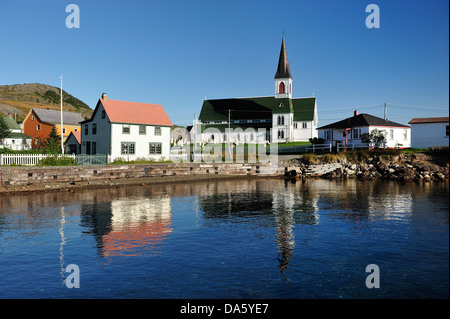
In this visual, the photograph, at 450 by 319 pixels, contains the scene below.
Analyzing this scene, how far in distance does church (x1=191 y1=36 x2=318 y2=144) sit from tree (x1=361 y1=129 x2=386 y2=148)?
27.2m

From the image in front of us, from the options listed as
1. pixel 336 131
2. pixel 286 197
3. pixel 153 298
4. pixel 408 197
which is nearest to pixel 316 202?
pixel 286 197

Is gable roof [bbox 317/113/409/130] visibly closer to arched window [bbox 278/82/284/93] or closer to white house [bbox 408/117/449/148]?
white house [bbox 408/117/449/148]

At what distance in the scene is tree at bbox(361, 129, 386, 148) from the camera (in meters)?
54.8

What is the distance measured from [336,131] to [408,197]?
3433 centimetres

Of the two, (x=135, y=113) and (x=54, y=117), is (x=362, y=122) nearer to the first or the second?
(x=135, y=113)

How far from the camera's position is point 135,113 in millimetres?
52375

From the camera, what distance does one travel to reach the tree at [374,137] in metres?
54.8

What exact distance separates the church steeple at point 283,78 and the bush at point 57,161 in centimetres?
6220

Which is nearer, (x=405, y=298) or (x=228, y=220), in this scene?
(x=405, y=298)

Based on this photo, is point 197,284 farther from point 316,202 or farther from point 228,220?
point 316,202

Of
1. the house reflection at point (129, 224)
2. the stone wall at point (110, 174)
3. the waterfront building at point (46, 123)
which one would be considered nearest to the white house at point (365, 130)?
the stone wall at point (110, 174)

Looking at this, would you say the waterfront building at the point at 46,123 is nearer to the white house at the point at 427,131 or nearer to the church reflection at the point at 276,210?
the church reflection at the point at 276,210

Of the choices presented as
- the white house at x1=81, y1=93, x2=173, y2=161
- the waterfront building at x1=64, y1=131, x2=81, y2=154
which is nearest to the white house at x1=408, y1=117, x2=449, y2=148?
the white house at x1=81, y1=93, x2=173, y2=161

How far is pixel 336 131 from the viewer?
6116 cm
